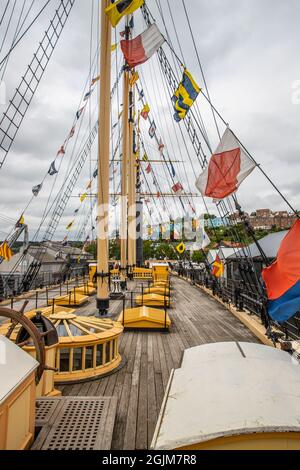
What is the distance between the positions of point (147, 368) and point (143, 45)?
8.75 m

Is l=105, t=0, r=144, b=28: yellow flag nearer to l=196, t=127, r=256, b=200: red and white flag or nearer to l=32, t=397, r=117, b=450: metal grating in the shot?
l=196, t=127, r=256, b=200: red and white flag

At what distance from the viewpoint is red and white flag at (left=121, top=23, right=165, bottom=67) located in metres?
8.55

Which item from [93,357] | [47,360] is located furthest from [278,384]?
[93,357]

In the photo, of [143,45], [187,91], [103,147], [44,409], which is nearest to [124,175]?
[103,147]

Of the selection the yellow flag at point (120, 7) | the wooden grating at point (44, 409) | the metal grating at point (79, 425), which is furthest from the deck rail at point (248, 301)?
the yellow flag at point (120, 7)

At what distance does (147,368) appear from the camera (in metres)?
6.31

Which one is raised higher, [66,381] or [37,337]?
[37,337]

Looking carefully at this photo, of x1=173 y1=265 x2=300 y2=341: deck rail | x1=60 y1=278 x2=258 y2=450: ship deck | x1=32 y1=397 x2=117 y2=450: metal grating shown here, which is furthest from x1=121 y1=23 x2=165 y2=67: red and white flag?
x1=32 y1=397 x2=117 y2=450: metal grating

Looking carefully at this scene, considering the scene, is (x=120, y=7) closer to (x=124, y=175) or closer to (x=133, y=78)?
(x=124, y=175)

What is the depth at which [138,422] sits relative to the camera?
422 cm

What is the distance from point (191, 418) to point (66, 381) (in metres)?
3.89

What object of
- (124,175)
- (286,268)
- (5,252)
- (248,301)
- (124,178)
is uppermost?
(124,175)

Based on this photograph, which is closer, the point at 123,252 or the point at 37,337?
the point at 37,337
